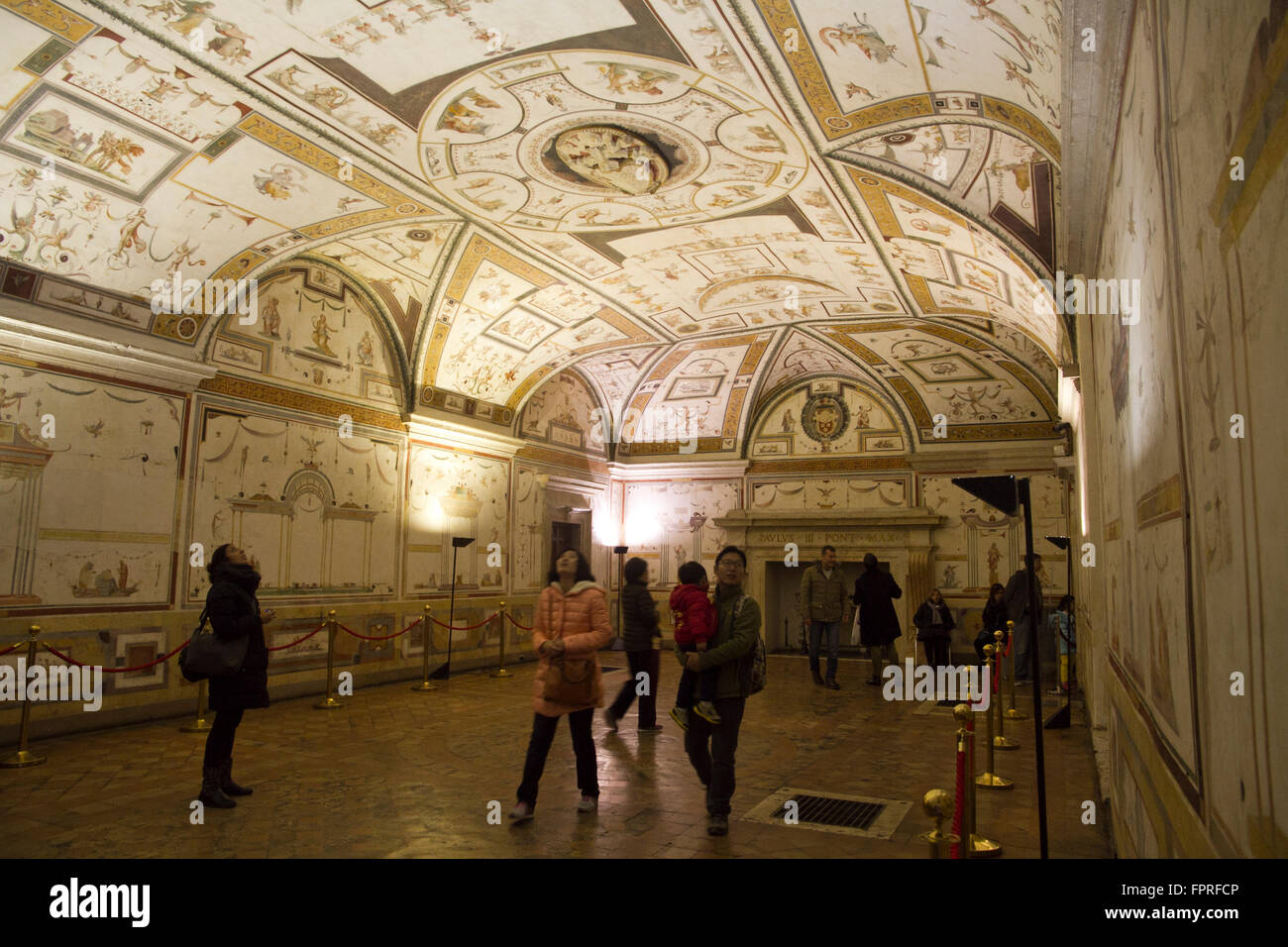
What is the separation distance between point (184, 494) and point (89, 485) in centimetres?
104

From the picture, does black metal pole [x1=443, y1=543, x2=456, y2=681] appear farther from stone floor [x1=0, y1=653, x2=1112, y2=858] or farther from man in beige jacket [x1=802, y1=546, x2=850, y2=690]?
man in beige jacket [x1=802, y1=546, x2=850, y2=690]

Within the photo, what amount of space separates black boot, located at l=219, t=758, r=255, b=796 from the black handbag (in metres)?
0.69

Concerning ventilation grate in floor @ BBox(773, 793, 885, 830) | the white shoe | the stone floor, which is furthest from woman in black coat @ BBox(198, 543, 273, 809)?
ventilation grate in floor @ BBox(773, 793, 885, 830)

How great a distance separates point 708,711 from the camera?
502 cm

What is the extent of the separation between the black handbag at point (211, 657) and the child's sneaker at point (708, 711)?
302cm

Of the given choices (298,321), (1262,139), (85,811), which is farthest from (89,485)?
(1262,139)

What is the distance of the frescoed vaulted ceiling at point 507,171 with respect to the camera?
6250 millimetres

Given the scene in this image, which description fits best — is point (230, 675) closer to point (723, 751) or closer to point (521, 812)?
point (521, 812)

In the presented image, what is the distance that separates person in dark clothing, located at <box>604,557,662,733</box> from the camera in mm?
7449

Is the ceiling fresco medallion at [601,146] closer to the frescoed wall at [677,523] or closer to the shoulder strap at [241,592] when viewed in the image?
the shoulder strap at [241,592]

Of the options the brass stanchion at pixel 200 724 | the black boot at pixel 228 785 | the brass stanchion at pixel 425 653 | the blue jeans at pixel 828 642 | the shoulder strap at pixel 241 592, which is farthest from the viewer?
the blue jeans at pixel 828 642

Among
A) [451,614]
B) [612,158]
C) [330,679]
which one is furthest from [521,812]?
[451,614]

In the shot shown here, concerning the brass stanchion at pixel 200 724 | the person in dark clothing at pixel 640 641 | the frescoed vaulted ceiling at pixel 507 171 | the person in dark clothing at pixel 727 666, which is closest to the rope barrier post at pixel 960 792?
the person in dark clothing at pixel 727 666

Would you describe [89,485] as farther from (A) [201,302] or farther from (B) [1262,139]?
(B) [1262,139]
